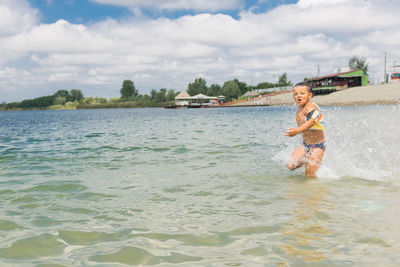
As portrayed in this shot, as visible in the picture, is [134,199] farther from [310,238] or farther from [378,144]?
[378,144]

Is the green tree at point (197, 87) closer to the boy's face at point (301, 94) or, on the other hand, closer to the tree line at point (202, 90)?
the tree line at point (202, 90)

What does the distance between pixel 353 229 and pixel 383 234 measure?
31cm

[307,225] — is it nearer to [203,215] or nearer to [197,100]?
[203,215]

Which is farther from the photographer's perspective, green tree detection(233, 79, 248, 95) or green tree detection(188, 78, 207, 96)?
green tree detection(188, 78, 207, 96)

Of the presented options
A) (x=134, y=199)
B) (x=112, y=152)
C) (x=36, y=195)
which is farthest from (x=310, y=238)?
(x=112, y=152)

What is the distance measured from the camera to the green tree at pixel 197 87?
163250 mm

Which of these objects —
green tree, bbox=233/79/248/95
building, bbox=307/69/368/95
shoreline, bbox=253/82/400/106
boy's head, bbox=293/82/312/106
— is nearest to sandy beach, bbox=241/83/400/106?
shoreline, bbox=253/82/400/106

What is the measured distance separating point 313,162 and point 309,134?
0.63m

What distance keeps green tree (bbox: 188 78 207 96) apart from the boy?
157 meters

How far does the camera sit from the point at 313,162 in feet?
22.3

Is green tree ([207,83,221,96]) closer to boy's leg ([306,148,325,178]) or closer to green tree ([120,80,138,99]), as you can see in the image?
green tree ([120,80,138,99])

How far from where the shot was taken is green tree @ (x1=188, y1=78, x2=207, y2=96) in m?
163

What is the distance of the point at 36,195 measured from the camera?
5.96 meters

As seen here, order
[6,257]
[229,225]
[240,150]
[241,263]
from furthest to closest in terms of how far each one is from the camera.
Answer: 1. [240,150]
2. [229,225]
3. [6,257]
4. [241,263]
